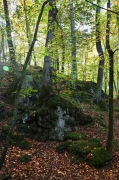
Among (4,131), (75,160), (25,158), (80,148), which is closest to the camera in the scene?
(25,158)

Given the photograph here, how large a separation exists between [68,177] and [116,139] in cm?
419

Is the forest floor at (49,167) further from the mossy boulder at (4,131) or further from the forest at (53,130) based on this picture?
the mossy boulder at (4,131)

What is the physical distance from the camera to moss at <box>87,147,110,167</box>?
640 centimetres

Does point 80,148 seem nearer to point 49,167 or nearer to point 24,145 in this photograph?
point 49,167

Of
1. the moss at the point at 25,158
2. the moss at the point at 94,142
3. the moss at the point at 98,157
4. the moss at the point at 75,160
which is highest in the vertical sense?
the moss at the point at 94,142

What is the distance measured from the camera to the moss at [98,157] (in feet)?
21.0

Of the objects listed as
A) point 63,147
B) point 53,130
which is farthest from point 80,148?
point 53,130

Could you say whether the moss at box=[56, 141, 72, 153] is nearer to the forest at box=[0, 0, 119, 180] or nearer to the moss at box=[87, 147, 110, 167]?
the forest at box=[0, 0, 119, 180]

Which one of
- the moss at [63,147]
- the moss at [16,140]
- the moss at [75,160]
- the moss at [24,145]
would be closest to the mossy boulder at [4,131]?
the moss at [16,140]

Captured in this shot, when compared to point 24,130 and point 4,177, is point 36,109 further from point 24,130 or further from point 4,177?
point 4,177

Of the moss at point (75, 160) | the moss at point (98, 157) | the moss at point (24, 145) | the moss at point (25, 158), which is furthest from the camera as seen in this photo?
the moss at point (24, 145)

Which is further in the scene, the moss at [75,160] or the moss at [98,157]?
the moss at [75,160]

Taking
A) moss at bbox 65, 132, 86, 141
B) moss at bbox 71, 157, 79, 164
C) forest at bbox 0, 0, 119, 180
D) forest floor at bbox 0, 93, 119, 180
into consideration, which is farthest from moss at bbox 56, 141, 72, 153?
moss at bbox 71, 157, 79, 164

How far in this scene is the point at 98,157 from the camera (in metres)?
6.56
